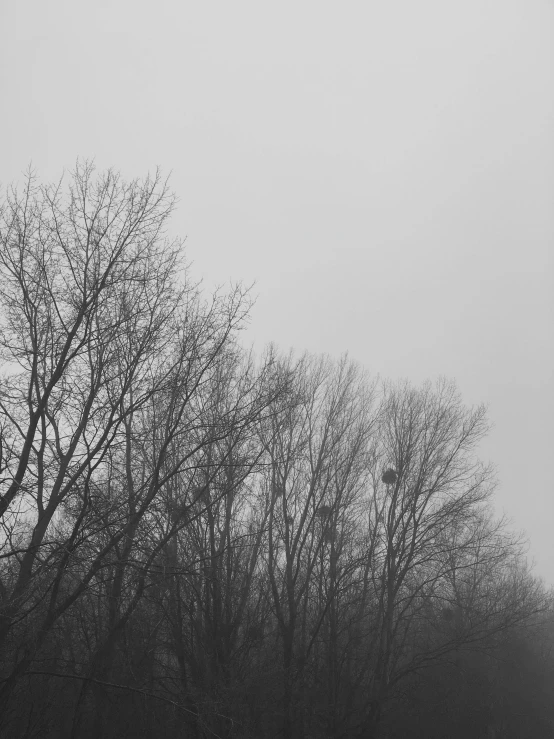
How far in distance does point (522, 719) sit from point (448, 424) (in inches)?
659

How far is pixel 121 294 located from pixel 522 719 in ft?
93.5

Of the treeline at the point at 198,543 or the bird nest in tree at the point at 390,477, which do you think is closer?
the treeline at the point at 198,543

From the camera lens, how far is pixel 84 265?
334 inches

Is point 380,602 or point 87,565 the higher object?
point 380,602

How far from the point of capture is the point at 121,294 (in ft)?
27.6

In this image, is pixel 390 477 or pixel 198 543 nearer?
pixel 198 543

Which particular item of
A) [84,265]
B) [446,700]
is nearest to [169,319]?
[84,265]

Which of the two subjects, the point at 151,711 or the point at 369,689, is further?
the point at 369,689

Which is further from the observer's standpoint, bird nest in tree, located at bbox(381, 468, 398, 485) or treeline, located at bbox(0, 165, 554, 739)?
bird nest in tree, located at bbox(381, 468, 398, 485)

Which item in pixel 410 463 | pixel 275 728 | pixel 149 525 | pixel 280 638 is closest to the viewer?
pixel 149 525

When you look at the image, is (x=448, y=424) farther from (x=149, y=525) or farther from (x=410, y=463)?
(x=149, y=525)

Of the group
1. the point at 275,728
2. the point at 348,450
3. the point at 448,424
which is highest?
the point at 448,424

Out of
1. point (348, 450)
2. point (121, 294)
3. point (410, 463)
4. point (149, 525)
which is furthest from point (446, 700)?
point (121, 294)

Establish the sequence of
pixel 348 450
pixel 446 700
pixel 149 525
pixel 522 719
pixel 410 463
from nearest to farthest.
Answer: pixel 149 525, pixel 348 450, pixel 410 463, pixel 446 700, pixel 522 719
